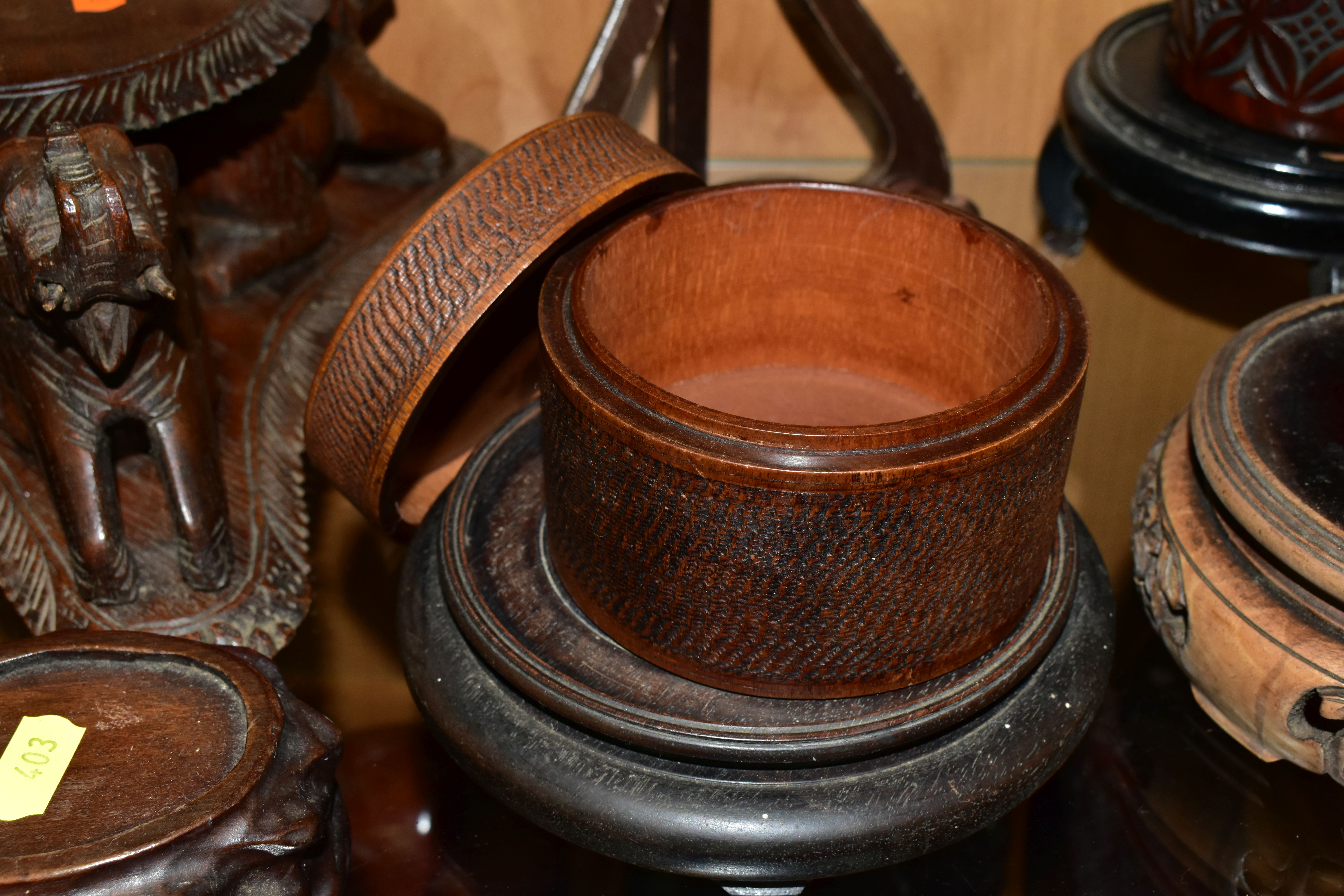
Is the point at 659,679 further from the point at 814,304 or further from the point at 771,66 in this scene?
the point at 771,66

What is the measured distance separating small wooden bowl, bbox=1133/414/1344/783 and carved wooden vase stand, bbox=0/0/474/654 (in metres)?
0.67

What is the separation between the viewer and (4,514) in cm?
107

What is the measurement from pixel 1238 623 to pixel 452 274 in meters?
0.56

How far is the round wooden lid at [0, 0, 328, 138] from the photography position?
1014mm

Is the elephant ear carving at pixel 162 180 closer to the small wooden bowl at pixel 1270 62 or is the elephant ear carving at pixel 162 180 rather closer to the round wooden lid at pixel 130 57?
the round wooden lid at pixel 130 57

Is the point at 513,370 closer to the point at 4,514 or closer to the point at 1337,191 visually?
the point at 4,514

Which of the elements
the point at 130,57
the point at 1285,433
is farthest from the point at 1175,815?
the point at 130,57

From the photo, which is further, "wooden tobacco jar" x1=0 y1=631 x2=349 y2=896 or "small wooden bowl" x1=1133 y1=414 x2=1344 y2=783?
"small wooden bowl" x1=1133 y1=414 x2=1344 y2=783

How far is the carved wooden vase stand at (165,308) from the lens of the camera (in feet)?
2.95

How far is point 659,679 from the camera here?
2.65 feet

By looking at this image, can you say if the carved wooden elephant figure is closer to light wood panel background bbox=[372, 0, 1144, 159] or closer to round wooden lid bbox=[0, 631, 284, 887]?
round wooden lid bbox=[0, 631, 284, 887]

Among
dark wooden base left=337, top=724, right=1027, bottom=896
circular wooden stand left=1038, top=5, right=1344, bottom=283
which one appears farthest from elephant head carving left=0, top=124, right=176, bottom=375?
circular wooden stand left=1038, top=5, right=1344, bottom=283

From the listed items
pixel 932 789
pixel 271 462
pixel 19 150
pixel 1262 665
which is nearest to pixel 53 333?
pixel 19 150

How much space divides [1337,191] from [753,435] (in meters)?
0.76
